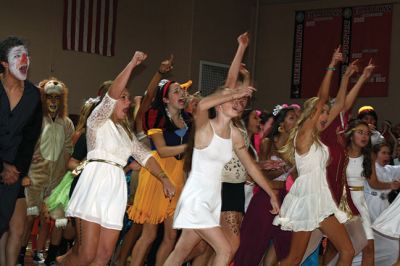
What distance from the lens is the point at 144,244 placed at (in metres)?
7.01

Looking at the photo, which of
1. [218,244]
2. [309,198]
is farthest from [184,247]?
[309,198]

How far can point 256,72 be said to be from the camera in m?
16.2

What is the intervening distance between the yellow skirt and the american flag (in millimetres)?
6924

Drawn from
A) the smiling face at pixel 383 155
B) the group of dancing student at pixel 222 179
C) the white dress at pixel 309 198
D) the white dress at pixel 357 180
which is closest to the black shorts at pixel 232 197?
the group of dancing student at pixel 222 179

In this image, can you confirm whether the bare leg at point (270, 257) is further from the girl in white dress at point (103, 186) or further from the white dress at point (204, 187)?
the girl in white dress at point (103, 186)

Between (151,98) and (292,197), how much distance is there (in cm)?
185

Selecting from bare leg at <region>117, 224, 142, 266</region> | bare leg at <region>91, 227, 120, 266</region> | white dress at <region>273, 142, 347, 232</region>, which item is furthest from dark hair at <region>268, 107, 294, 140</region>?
bare leg at <region>91, 227, 120, 266</region>

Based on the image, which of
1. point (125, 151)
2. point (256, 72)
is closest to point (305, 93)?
point (256, 72)

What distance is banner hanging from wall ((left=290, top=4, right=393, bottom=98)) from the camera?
14.5 metres

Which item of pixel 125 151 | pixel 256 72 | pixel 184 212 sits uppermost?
pixel 256 72

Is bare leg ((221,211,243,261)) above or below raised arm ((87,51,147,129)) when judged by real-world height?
below

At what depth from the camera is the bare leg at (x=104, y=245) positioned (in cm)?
559

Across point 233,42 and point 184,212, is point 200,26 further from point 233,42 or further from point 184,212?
point 184,212

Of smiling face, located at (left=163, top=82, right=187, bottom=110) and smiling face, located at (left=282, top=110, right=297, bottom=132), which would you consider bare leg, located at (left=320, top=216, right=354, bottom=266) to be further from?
smiling face, located at (left=163, top=82, right=187, bottom=110)
